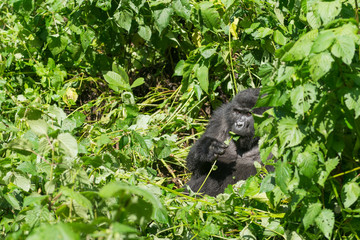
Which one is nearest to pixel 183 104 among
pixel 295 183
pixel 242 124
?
pixel 242 124

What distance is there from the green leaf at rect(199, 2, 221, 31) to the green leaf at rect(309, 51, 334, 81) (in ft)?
7.83

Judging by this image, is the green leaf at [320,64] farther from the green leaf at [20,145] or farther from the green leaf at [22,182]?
the green leaf at [22,182]

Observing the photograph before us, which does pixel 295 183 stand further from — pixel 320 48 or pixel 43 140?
pixel 43 140

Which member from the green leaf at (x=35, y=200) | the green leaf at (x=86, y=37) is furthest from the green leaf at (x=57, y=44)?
the green leaf at (x=35, y=200)

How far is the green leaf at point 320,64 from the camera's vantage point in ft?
6.59

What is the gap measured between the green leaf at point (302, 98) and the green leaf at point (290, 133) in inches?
5.0

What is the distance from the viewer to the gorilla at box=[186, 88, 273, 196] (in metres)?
4.30

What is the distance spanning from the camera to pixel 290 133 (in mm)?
2326

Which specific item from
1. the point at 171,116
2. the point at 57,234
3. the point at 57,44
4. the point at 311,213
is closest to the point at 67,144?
the point at 57,234

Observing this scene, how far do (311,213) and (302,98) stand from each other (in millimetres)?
558

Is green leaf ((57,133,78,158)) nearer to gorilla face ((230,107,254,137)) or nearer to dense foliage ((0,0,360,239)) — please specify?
dense foliage ((0,0,360,239))

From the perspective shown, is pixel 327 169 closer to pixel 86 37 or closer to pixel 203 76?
pixel 203 76

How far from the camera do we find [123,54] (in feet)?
18.3

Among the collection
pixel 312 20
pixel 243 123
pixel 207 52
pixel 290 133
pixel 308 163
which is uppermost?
pixel 312 20
